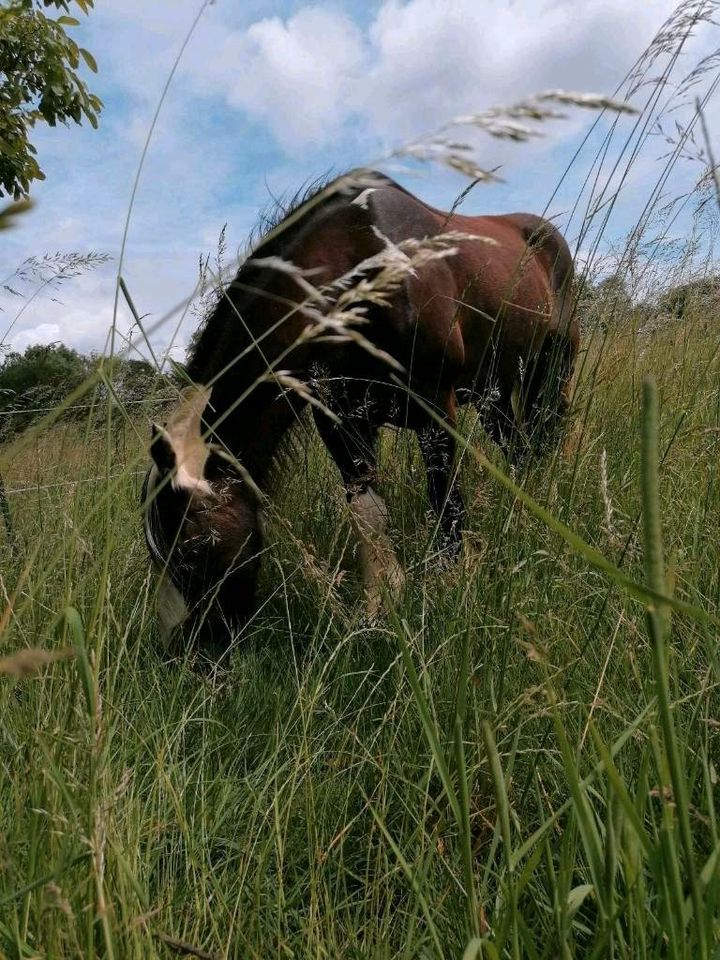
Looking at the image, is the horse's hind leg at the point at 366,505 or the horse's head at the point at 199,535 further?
the horse's head at the point at 199,535

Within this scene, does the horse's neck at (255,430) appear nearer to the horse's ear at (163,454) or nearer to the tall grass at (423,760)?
the horse's ear at (163,454)

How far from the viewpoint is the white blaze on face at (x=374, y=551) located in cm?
188

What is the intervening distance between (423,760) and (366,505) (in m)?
1.43

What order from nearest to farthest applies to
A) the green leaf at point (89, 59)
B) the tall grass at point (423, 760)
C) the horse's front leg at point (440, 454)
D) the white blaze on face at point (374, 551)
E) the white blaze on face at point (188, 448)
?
the tall grass at point (423, 760)
the white blaze on face at point (374, 551)
the white blaze on face at point (188, 448)
the horse's front leg at point (440, 454)
the green leaf at point (89, 59)

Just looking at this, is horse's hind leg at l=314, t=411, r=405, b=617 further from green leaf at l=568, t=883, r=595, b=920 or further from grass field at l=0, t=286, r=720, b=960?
green leaf at l=568, t=883, r=595, b=920

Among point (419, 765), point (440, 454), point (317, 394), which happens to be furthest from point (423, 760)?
point (440, 454)

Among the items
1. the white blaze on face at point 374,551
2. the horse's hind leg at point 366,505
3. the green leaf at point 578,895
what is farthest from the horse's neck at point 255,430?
the green leaf at point 578,895

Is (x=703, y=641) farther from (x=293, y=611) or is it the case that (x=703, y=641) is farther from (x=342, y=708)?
(x=293, y=611)

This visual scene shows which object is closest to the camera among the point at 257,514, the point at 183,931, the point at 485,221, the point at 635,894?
the point at 635,894

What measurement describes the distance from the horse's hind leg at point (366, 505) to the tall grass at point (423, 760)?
3.8 inches

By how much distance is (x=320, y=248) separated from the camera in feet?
9.91

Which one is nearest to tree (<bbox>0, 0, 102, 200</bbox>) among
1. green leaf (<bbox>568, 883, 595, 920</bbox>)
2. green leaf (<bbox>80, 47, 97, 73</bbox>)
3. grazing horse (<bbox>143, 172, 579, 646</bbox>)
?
green leaf (<bbox>80, 47, 97, 73</bbox>)

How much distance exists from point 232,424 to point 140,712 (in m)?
1.29

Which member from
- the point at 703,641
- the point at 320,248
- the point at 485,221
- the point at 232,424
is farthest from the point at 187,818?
the point at 485,221
